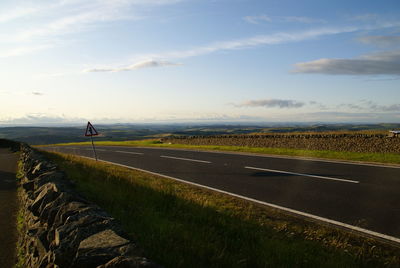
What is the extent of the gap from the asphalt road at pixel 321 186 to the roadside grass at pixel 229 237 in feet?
3.40

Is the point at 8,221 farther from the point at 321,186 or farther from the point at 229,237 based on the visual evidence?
the point at 321,186

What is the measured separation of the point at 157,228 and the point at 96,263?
5.69 ft

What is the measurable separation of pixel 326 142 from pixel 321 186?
11688 mm

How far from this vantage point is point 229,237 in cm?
448

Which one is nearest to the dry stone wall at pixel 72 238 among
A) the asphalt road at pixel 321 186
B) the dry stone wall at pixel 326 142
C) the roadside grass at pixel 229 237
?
the roadside grass at pixel 229 237

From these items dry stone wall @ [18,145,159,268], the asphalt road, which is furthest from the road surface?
the asphalt road

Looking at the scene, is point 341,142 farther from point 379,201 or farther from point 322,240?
point 322,240

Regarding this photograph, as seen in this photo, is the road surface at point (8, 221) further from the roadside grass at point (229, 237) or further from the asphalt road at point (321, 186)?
the asphalt road at point (321, 186)

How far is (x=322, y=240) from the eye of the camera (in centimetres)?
475

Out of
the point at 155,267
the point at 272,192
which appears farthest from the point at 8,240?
the point at 272,192

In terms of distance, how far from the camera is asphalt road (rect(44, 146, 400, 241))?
6.18 metres

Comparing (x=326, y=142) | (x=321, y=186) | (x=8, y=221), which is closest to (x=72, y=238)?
(x=8, y=221)

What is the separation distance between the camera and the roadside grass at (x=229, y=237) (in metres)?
3.56

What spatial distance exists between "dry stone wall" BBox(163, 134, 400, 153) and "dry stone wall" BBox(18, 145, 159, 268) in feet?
55.3
